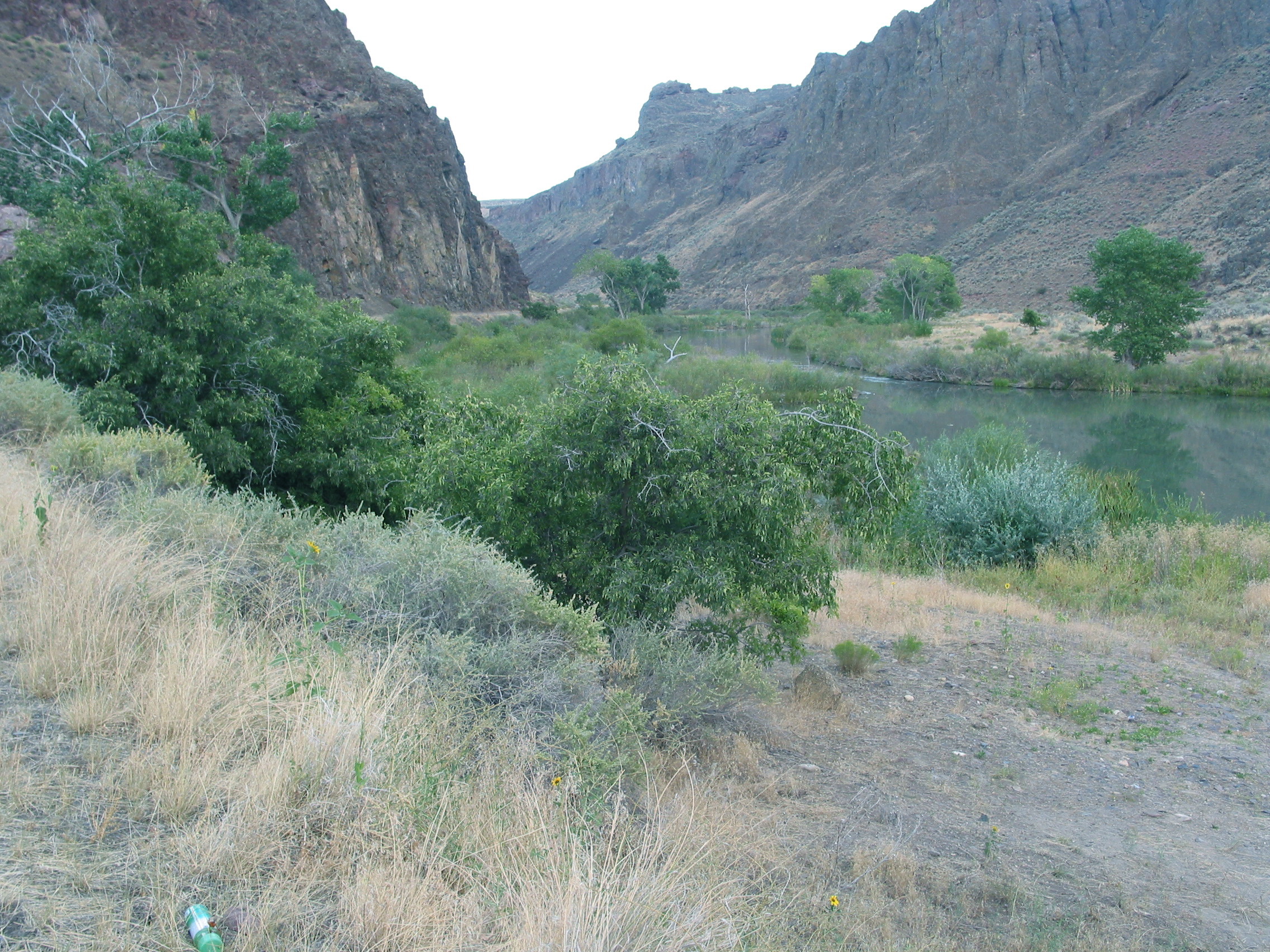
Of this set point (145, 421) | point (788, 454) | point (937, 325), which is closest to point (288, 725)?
point (788, 454)

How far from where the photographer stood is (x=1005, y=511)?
1512 cm

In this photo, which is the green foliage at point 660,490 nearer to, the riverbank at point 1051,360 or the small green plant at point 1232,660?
the small green plant at point 1232,660

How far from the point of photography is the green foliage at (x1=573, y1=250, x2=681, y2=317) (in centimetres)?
7706

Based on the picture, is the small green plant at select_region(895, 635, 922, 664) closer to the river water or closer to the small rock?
the small rock

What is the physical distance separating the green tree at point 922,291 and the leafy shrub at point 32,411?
61.1 meters

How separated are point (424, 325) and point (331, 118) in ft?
55.7

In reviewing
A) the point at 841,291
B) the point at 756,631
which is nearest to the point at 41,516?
the point at 756,631

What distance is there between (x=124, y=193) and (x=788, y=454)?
30.9ft

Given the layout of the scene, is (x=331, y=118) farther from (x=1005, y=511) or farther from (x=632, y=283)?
(x=1005, y=511)

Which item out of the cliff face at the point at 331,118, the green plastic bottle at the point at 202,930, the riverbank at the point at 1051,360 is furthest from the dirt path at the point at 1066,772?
the cliff face at the point at 331,118

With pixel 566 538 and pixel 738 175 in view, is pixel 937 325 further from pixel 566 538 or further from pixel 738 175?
pixel 738 175

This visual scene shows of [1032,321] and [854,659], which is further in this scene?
[1032,321]

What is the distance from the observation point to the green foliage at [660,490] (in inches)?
252

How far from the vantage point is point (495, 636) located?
16.4ft
